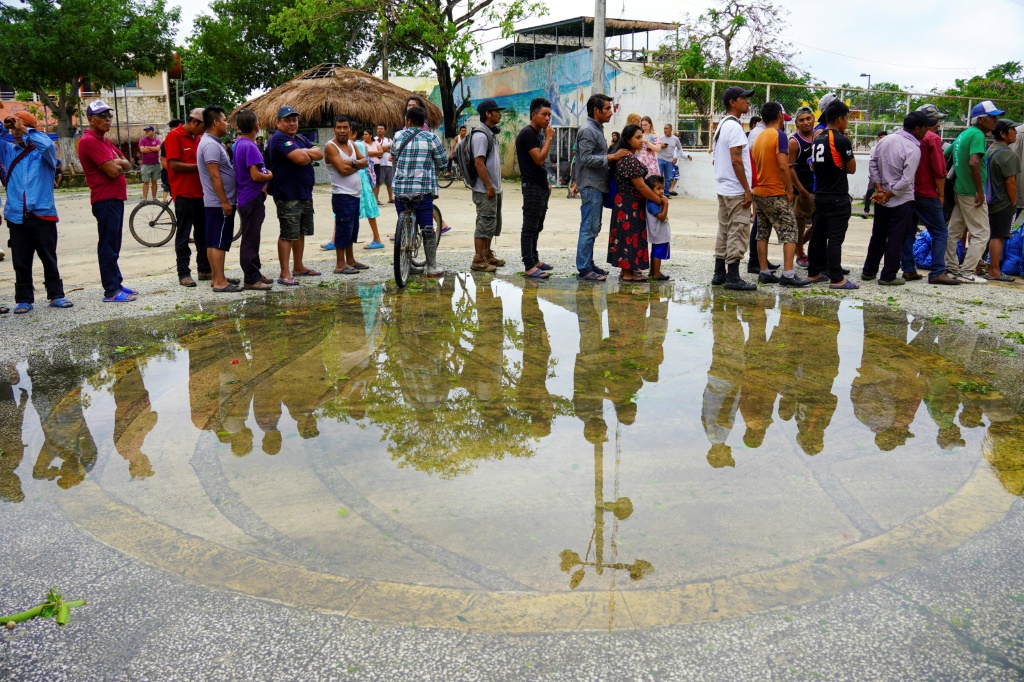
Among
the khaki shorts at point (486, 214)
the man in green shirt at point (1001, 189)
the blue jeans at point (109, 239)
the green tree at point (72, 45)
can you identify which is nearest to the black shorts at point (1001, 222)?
the man in green shirt at point (1001, 189)

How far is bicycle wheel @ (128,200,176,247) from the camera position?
1175cm

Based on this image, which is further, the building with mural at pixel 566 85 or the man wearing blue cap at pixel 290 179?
the building with mural at pixel 566 85

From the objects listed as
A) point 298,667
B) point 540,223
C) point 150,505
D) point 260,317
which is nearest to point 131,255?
point 260,317

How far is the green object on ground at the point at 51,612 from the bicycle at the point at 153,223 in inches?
370

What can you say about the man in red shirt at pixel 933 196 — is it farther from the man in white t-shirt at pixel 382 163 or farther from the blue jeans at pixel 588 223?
the man in white t-shirt at pixel 382 163

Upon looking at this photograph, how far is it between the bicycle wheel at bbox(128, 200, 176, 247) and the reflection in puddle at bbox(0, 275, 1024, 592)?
530cm

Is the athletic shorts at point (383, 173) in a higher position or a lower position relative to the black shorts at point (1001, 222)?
higher

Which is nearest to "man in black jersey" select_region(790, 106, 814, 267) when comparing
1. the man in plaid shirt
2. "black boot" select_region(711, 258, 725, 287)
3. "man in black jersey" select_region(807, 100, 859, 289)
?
"man in black jersey" select_region(807, 100, 859, 289)

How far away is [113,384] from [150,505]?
81.2 inches

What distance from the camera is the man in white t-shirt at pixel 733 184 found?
25.4 ft

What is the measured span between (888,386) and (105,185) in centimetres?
682

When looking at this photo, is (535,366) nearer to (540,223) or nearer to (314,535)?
(314,535)

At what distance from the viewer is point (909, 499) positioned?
141 inches

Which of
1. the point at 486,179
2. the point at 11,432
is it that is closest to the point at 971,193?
the point at 486,179
